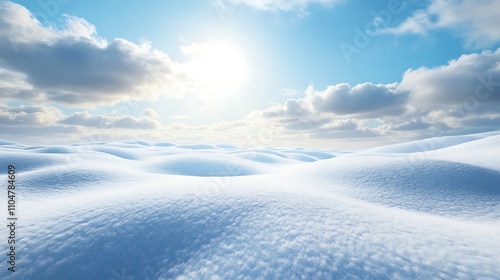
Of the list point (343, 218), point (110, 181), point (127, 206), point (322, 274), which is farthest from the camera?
point (110, 181)

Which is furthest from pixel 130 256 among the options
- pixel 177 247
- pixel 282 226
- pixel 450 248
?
pixel 450 248

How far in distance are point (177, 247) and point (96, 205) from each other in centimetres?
372

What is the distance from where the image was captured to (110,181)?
1255 cm

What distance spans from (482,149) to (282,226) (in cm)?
2097

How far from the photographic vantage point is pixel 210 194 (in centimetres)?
764

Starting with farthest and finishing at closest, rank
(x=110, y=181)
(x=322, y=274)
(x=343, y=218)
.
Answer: (x=110, y=181)
(x=343, y=218)
(x=322, y=274)

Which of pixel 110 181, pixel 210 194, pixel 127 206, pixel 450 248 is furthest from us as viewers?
pixel 110 181

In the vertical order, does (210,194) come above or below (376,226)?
above

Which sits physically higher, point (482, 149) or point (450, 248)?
point (482, 149)

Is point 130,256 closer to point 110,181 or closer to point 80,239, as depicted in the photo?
point 80,239

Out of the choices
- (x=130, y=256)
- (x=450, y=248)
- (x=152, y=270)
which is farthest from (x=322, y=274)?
(x=130, y=256)

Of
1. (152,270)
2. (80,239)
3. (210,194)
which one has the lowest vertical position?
(152,270)

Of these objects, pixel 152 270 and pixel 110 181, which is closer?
pixel 152 270

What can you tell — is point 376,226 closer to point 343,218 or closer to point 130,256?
point 343,218
